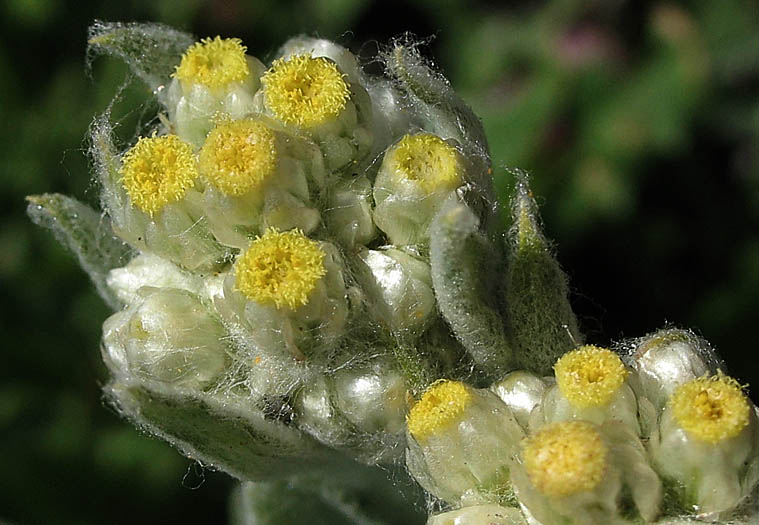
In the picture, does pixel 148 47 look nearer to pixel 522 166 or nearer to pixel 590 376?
pixel 590 376

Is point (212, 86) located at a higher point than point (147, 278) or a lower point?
higher

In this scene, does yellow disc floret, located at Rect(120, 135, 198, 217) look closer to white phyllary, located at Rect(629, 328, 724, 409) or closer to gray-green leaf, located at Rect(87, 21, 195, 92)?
gray-green leaf, located at Rect(87, 21, 195, 92)

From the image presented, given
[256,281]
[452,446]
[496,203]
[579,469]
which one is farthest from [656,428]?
[256,281]

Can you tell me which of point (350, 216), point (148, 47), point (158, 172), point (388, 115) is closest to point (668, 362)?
point (350, 216)

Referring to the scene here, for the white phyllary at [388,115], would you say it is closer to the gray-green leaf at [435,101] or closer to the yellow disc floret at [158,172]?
the gray-green leaf at [435,101]

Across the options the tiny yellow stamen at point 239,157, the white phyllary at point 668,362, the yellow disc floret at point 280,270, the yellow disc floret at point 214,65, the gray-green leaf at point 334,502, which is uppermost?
the yellow disc floret at point 214,65

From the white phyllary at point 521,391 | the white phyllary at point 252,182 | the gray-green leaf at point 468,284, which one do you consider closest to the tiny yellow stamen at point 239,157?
the white phyllary at point 252,182

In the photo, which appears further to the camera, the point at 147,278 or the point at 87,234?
the point at 87,234

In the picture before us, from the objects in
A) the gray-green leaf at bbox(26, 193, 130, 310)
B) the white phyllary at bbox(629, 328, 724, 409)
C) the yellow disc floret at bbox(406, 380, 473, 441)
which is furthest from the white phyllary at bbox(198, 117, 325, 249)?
the white phyllary at bbox(629, 328, 724, 409)
